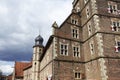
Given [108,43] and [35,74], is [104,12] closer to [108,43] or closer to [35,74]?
[108,43]

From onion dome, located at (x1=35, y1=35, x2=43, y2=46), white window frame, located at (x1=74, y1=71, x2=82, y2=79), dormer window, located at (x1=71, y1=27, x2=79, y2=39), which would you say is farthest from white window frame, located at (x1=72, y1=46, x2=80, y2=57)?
onion dome, located at (x1=35, y1=35, x2=43, y2=46)

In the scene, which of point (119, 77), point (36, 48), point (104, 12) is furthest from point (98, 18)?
point (36, 48)

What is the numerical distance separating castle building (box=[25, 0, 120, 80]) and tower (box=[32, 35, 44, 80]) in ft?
55.8

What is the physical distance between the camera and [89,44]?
22.4m

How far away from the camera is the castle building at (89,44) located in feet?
64.2

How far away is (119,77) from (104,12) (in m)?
9.10

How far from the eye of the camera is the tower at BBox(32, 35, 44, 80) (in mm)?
38688

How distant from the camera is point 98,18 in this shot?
21.3 m

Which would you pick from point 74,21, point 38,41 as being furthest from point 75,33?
point 38,41

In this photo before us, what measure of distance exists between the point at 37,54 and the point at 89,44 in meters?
20.9

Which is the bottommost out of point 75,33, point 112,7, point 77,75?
point 77,75

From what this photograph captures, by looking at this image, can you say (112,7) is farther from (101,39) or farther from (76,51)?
(76,51)

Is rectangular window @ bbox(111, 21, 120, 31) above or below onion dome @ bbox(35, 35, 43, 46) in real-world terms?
below

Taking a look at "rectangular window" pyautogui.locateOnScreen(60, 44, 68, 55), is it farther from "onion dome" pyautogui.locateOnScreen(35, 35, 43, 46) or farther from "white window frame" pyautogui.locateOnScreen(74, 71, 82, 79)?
"onion dome" pyautogui.locateOnScreen(35, 35, 43, 46)
